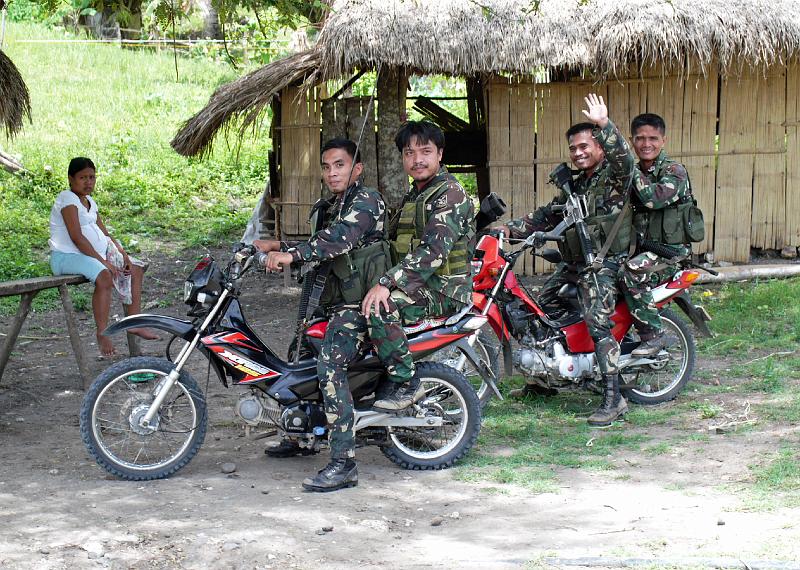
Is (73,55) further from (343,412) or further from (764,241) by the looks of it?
(343,412)

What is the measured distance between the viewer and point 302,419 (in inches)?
205

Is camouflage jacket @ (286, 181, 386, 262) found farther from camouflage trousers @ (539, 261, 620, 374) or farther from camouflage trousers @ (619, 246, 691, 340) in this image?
camouflage trousers @ (619, 246, 691, 340)

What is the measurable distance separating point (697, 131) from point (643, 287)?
16.4 feet

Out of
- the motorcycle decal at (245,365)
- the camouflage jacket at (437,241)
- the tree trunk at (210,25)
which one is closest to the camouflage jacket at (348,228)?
the camouflage jacket at (437,241)

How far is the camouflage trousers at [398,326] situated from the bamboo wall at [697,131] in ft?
18.7

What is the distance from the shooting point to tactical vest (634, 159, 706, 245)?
250 inches

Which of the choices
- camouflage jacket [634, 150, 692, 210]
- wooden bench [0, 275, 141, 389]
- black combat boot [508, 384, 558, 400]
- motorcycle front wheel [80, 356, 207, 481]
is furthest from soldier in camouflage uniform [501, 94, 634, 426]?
wooden bench [0, 275, 141, 389]

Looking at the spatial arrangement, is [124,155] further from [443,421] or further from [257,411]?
[443,421]

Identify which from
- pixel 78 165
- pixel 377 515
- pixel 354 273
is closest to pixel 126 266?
pixel 78 165

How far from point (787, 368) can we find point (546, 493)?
310 cm

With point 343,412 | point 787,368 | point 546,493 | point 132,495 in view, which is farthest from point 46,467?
point 787,368

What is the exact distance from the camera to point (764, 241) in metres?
11.0

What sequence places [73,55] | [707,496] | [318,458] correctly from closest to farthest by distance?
[707,496] < [318,458] < [73,55]

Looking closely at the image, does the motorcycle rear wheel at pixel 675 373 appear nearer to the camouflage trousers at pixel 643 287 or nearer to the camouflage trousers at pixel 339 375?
the camouflage trousers at pixel 643 287
